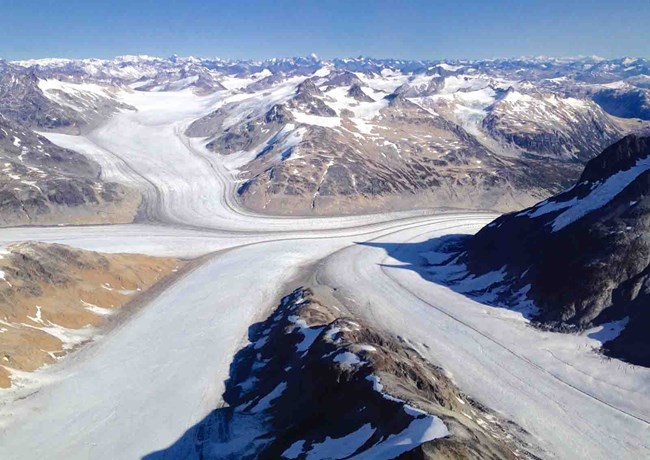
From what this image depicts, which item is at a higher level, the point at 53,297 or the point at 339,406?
the point at 53,297

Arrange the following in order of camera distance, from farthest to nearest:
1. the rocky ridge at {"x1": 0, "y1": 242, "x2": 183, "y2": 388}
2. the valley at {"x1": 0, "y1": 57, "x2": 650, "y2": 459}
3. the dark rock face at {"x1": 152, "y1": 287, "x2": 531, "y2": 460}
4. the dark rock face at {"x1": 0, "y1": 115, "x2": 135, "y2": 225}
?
the dark rock face at {"x1": 0, "y1": 115, "x2": 135, "y2": 225} < the rocky ridge at {"x1": 0, "y1": 242, "x2": 183, "y2": 388} < the valley at {"x1": 0, "y1": 57, "x2": 650, "y2": 459} < the dark rock face at {"x1": 152, "y1": 287, "x2": 531, "y2": 460}

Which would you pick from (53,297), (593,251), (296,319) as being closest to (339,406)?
(296,319)

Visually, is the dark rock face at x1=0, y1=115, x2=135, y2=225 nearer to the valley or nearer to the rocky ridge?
the valley

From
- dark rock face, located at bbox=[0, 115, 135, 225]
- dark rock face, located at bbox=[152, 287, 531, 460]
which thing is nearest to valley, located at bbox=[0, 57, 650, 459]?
dark rock face, located at bbox=[152, 287, 531, 460]

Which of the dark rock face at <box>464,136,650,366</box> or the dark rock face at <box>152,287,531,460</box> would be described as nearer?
the dark rock face at <box>152,287,531,460</box>

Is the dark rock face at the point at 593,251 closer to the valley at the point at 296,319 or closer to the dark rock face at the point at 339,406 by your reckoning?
the valley at the point at 296,319

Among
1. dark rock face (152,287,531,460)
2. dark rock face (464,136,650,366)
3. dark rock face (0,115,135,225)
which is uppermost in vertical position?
dark rock face (0,115,135,225)

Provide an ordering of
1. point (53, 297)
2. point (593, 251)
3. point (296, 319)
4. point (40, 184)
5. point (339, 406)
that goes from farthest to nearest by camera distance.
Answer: point (40, 184)
point (593, 251)
point (53, 297)
point (296, 319)
point (339, 406)

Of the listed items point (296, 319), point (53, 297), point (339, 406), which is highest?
point (53, 297)

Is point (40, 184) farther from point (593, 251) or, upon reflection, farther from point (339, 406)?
point (593, 251)

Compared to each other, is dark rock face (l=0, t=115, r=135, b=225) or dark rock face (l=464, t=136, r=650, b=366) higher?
dark rock face (l=0, t=115, r=135, b=225)
